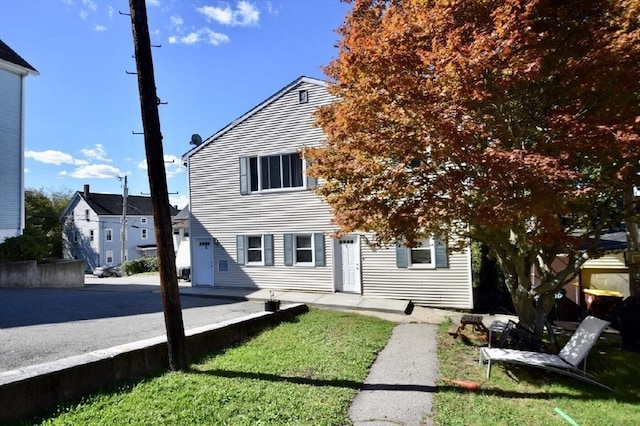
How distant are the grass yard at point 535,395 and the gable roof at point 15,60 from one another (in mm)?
22578

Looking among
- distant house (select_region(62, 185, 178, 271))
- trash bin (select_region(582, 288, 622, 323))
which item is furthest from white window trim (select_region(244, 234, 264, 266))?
distant house (select_region(62, 185, 178, 271))

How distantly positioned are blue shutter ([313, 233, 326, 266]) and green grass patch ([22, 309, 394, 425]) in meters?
6.61

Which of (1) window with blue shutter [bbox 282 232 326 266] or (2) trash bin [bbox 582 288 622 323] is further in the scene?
(1) window with blue shutter [bbox 282 232 326 266]

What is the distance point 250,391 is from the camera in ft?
16.1

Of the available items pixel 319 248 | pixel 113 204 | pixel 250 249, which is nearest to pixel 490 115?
pixel 319 248

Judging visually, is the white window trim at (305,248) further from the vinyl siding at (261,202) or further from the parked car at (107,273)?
the parked car at (107,273)

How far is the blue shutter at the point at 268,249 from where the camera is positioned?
1519 cm

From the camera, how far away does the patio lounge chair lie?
18.2 feet

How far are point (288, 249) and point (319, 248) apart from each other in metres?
1.38

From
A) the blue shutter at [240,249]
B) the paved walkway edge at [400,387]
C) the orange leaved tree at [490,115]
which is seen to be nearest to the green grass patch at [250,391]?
the paved walkway edge at [400,387]

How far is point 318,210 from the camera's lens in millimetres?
14250

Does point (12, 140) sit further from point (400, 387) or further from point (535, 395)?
point (535, 395)

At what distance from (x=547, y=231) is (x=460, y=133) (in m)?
2.04

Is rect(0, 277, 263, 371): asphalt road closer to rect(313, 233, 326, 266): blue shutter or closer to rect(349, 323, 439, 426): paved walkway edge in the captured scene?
rect(313, 233, 326, 266): blue shutter
